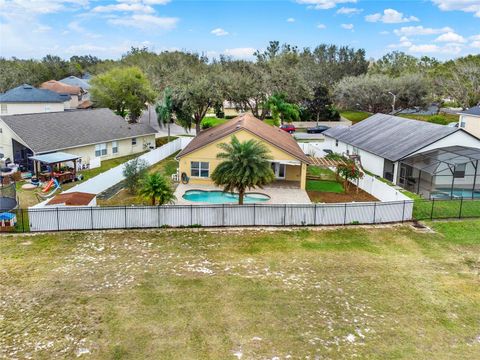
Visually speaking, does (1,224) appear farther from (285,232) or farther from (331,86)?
(331,86)

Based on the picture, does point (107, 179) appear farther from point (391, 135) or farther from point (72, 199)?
point (391, 135)

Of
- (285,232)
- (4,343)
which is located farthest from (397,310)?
(4,343)

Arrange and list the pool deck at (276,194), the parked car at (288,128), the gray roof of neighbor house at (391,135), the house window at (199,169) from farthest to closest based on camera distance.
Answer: the parked car at (288,128) → the gray roof of neighbor house at (391,135) → the house window at (199,169) → the pool deck at (276,194)

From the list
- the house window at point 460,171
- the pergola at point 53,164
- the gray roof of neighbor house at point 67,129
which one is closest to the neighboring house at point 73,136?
the gray roof of neighbor house at point 67,129

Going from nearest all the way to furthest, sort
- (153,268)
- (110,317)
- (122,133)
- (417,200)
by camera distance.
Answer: (110,317) → (153,268) → (417,200) → (122,133)

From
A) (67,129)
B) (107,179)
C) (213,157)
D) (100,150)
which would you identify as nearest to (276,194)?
(213,157)

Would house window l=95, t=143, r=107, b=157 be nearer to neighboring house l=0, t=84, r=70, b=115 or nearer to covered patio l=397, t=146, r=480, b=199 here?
neighboring house l=0, t=84, r=70, b=115

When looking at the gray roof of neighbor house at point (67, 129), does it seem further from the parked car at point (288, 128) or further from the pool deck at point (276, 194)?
the parked car at point (288, 128)
